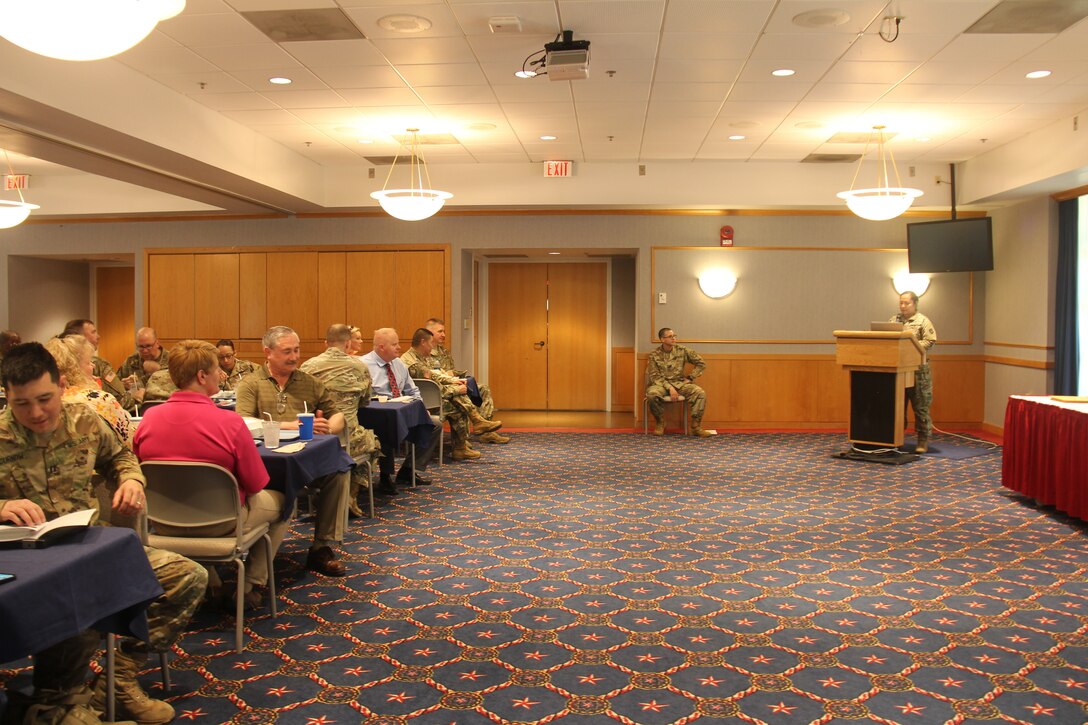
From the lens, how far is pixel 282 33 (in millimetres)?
5699

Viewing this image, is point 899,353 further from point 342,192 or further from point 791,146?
point 342,192

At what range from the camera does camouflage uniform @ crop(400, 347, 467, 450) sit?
8.25 meters

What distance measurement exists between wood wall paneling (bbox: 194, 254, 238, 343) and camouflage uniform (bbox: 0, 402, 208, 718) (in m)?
9.15

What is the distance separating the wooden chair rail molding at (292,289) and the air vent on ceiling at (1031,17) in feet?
24.1

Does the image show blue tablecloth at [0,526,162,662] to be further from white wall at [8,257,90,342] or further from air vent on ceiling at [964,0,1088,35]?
white wall at [8,257,90,342]

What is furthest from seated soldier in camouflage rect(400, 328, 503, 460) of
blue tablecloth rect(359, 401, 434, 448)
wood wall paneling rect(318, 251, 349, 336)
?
wood wall paneling rect(318, 251, 349, 336)

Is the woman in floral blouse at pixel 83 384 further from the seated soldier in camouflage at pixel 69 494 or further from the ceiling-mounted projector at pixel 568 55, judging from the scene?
the ceiling-mounted projector at pixel 568 55

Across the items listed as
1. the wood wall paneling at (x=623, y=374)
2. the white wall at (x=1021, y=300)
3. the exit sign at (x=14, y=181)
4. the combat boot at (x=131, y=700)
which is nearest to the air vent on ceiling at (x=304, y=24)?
the combat boot at (x=131, y=700)

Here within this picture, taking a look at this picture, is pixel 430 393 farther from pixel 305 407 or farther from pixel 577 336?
pixel 577 336

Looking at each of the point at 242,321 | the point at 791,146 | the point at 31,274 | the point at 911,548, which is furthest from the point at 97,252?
the point at 911,548

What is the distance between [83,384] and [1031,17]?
6.15m

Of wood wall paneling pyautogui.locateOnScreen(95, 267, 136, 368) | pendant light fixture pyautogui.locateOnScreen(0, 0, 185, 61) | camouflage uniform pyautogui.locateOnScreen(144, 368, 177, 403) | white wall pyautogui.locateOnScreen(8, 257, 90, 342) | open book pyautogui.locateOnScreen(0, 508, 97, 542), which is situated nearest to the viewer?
open book pyautogui.locateOnScreen(0, 508, 97, 542)

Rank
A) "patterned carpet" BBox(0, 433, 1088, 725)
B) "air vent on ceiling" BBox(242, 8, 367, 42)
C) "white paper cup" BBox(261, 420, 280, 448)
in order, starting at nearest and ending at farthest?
"patterned carpet" BBox(0, 433, 1088, 725) → "white paper cup" BBox(261, 420, 280, 448) → "air vent on ceiling" BBox(242, 8, 367, 42)

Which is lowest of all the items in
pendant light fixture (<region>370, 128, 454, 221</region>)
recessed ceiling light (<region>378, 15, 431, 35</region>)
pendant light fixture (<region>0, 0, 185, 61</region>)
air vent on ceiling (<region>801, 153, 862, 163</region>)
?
pendant light fixture (<region>0, 0, 185, 61</region>)
